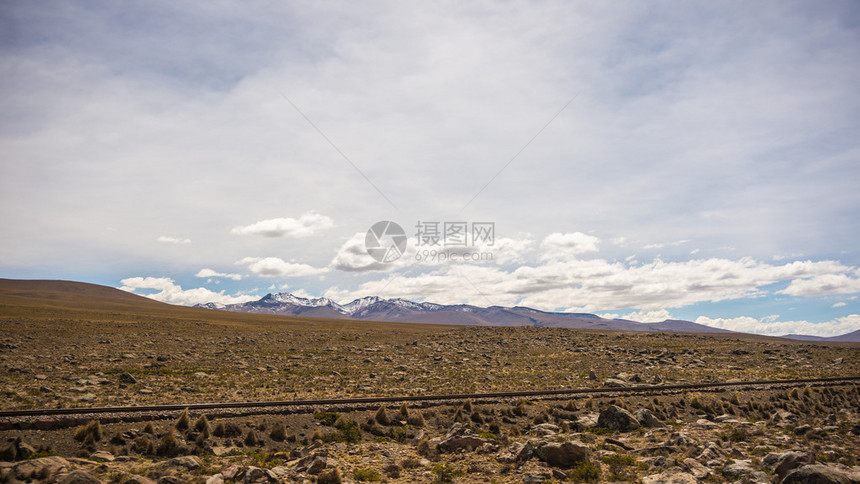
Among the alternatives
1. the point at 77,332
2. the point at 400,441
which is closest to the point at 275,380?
the point at 400,441

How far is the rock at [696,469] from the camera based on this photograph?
12.5 m

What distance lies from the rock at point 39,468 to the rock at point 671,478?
1548cm

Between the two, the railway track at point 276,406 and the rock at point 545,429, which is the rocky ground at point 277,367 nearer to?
the railway track at point 276,406

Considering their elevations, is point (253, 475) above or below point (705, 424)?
above

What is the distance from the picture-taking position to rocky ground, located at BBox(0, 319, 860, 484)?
12664 mm

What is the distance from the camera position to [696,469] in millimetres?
12773

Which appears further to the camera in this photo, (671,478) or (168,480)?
(671,478)

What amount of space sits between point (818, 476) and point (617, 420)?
8.25 meters

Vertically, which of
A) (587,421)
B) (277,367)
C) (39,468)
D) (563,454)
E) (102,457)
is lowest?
(277,367)

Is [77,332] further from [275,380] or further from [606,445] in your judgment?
[606,445]

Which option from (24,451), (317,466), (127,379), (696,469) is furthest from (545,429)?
(127,379)

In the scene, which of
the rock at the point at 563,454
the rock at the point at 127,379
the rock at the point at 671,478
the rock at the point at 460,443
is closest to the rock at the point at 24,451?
the rock at the point at 460,443

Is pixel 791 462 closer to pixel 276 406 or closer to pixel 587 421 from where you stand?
pixel 587 421

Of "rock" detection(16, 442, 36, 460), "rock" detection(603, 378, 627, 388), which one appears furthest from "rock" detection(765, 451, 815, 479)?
"rock" detection(16, 442, 36, 460)
